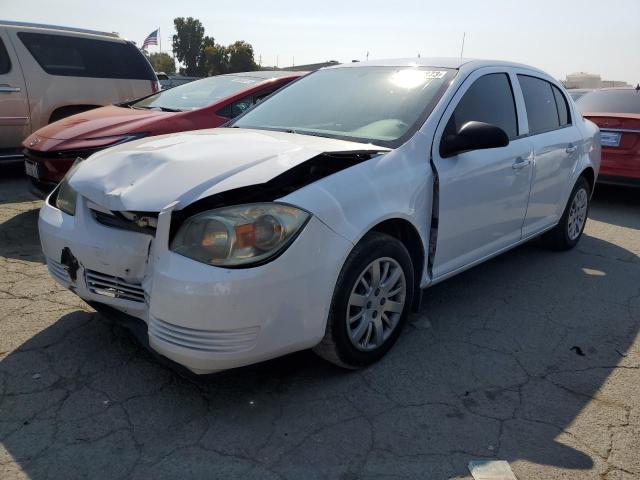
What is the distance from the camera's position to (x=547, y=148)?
4242mm

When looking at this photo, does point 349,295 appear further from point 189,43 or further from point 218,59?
point 189,43

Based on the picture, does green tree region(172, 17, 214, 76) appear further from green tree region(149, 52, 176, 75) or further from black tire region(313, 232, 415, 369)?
black tire region(313, 232, 415, 369)

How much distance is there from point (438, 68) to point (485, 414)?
2194mm

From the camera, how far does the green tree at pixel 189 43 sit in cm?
8199

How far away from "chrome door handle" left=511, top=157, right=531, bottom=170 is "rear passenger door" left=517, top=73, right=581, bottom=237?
6.5 inches

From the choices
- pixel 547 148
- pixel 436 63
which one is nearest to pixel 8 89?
pixel 436 63

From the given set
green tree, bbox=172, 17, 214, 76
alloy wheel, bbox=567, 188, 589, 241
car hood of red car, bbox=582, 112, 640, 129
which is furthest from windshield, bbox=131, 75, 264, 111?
green tree, bbox=172, 17, 214, 76

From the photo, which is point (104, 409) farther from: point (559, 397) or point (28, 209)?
point (28, 209)

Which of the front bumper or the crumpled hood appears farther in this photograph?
the crumpled hood

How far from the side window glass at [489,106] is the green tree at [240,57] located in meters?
67.9

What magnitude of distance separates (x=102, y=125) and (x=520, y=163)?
12.5 ft

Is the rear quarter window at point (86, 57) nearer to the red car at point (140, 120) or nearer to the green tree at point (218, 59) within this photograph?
the red car at point (140, 120)

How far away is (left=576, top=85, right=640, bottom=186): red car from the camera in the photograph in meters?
6.81

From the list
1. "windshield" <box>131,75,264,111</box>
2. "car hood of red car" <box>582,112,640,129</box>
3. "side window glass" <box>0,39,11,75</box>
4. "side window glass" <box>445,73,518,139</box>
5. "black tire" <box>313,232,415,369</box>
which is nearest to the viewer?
"black tire" <box>313,232,415,369</box>
